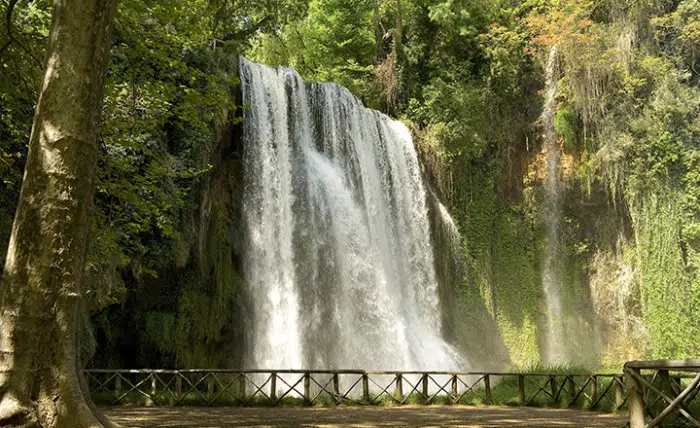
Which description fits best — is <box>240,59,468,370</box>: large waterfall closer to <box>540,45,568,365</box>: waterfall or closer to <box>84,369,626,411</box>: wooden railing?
<box>84,369,626,411</box>: wooden railing

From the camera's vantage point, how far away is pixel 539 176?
2188 cm

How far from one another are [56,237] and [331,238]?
12184mm

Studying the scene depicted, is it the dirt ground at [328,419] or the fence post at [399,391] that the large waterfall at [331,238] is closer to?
the fence post at [399,391]

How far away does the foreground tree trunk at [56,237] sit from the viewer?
4.21 meters

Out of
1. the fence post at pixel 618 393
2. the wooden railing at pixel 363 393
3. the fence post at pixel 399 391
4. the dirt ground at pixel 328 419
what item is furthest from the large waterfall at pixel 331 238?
the fence post at pixel 618 393

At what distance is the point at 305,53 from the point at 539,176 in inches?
469

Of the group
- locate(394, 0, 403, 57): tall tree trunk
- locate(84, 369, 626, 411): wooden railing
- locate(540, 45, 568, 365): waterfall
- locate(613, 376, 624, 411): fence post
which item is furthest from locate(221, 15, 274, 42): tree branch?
locate(613, 376, 624, 411): fence post

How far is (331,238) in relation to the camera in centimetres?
1652

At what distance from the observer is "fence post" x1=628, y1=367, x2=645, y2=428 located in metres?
4.85

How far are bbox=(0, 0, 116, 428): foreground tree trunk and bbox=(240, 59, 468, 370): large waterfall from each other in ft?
33.9

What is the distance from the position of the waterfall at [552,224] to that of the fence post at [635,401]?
53.8 ft

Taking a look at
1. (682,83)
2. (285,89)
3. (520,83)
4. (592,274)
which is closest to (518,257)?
(592,274)

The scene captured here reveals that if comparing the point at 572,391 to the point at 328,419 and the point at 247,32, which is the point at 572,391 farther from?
the point at 247,32

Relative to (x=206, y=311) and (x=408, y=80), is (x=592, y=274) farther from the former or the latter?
(x=206, y=311)
